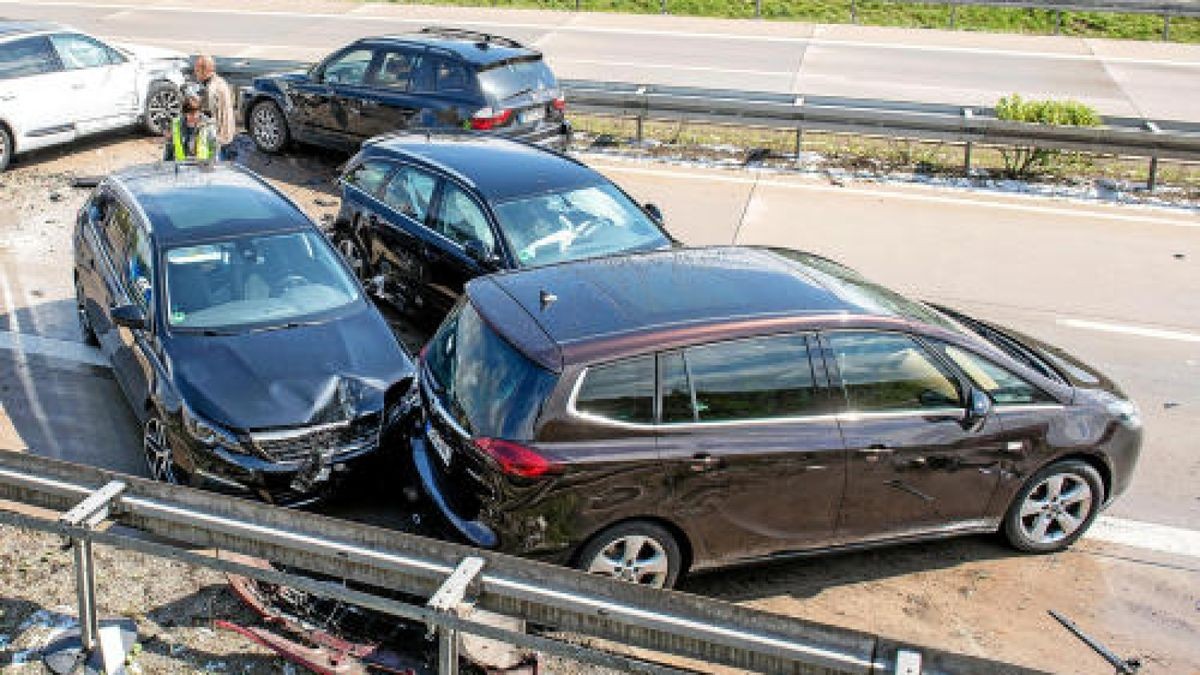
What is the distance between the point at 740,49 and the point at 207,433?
17324mm

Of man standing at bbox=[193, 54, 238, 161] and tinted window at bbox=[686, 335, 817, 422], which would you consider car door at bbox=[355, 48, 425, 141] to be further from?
tinted window at bbox=[686, 335, 817, 422]

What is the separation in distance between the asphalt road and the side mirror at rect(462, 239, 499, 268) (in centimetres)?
1139

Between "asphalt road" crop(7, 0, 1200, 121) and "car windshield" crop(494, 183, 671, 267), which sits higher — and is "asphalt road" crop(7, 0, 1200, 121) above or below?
above

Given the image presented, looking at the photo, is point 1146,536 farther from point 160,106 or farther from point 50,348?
point 160,106

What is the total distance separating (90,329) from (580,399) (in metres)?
5.39

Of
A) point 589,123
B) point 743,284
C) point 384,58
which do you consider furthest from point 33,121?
point 743,284

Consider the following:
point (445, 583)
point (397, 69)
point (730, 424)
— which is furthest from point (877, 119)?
point (445, 583)

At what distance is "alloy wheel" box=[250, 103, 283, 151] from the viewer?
15.7 m

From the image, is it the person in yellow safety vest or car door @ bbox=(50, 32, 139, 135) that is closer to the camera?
the person in yellow safety vest

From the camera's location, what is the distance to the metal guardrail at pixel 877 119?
1466cm

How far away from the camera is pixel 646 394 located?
652 centimetres

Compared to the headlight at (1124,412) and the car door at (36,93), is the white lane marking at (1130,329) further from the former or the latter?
the car door at (36,93)

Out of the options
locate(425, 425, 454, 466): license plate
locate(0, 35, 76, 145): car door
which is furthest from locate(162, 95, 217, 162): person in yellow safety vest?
locate(425, 425, 454, 466): license plate

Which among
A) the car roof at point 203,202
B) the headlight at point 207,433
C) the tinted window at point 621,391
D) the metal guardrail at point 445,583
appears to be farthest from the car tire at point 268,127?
the metal guardrail at point 445,583
